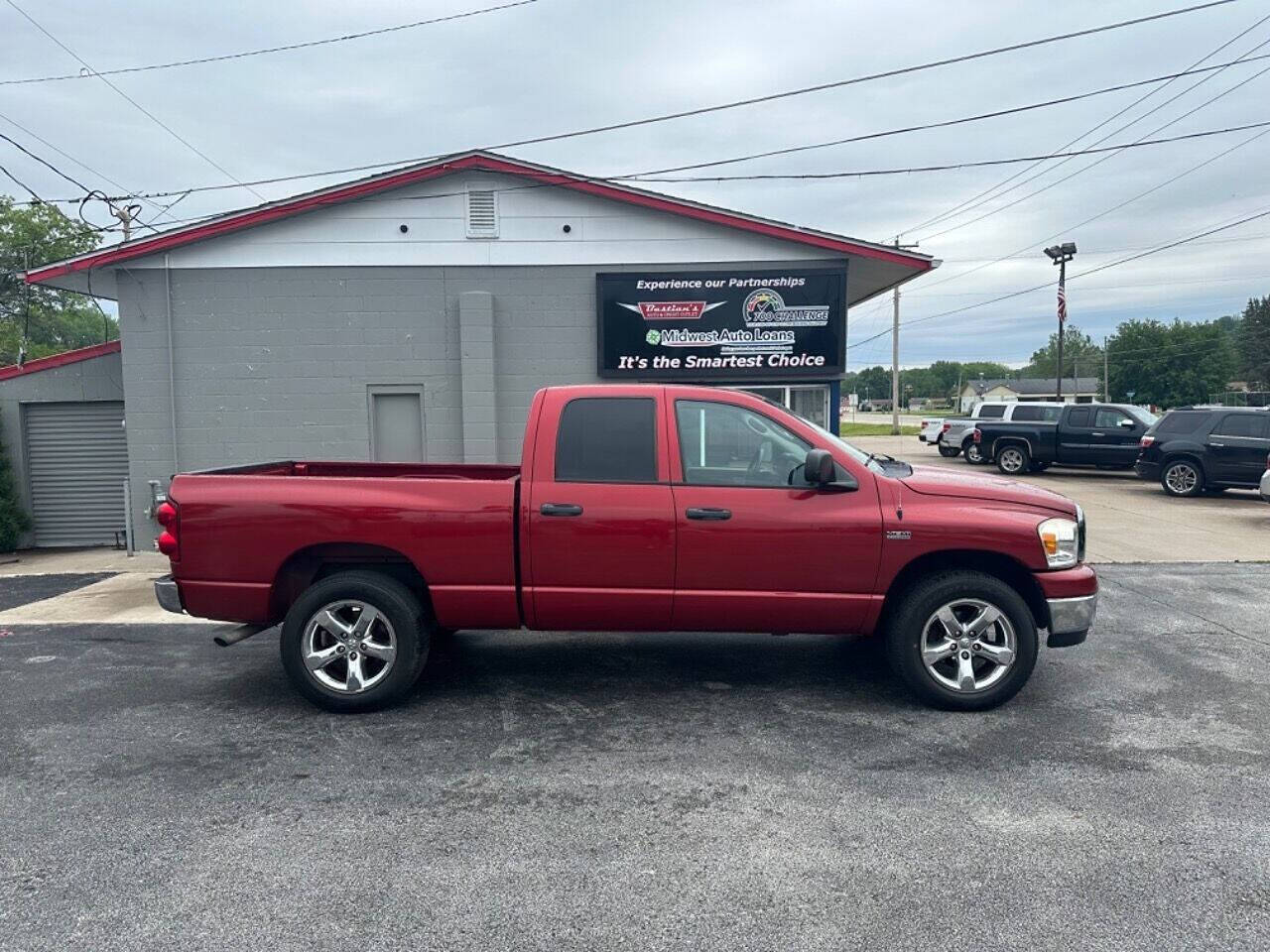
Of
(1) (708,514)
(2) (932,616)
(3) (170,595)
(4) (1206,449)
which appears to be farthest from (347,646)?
(4) (1206,449)

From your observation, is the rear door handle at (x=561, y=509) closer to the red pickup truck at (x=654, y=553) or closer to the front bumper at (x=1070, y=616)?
the red pickup truck at (x=654, y=553)

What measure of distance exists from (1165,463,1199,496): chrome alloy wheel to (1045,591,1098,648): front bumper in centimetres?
1369

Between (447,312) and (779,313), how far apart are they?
4.25 metres

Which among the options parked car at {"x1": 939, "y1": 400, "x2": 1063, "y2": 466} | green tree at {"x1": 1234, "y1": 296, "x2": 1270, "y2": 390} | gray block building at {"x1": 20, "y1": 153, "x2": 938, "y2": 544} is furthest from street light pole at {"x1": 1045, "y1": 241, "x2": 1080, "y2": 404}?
green tree at {"x1": 1234, "y1": 296, "x2": 1270, "y2": 390}

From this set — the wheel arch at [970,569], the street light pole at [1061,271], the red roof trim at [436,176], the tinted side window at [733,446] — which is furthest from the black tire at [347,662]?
the street light pole at [1061,271]

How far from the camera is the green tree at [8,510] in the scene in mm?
11703

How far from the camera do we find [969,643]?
4973 mm

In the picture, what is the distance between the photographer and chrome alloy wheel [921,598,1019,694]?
4.95 m

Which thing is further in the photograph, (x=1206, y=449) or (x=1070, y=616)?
(x=1206, y=449)

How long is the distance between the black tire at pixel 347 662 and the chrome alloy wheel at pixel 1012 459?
20.0 m

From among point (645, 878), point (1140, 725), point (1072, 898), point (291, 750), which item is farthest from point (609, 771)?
point (1140, 725)

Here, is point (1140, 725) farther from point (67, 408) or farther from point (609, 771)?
point (67, 408)

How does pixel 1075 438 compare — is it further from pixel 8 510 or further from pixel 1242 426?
pixel 8 510

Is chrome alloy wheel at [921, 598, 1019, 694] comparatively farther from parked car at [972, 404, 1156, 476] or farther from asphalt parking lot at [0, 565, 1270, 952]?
parked car at [972, 404, 1156, 476]
